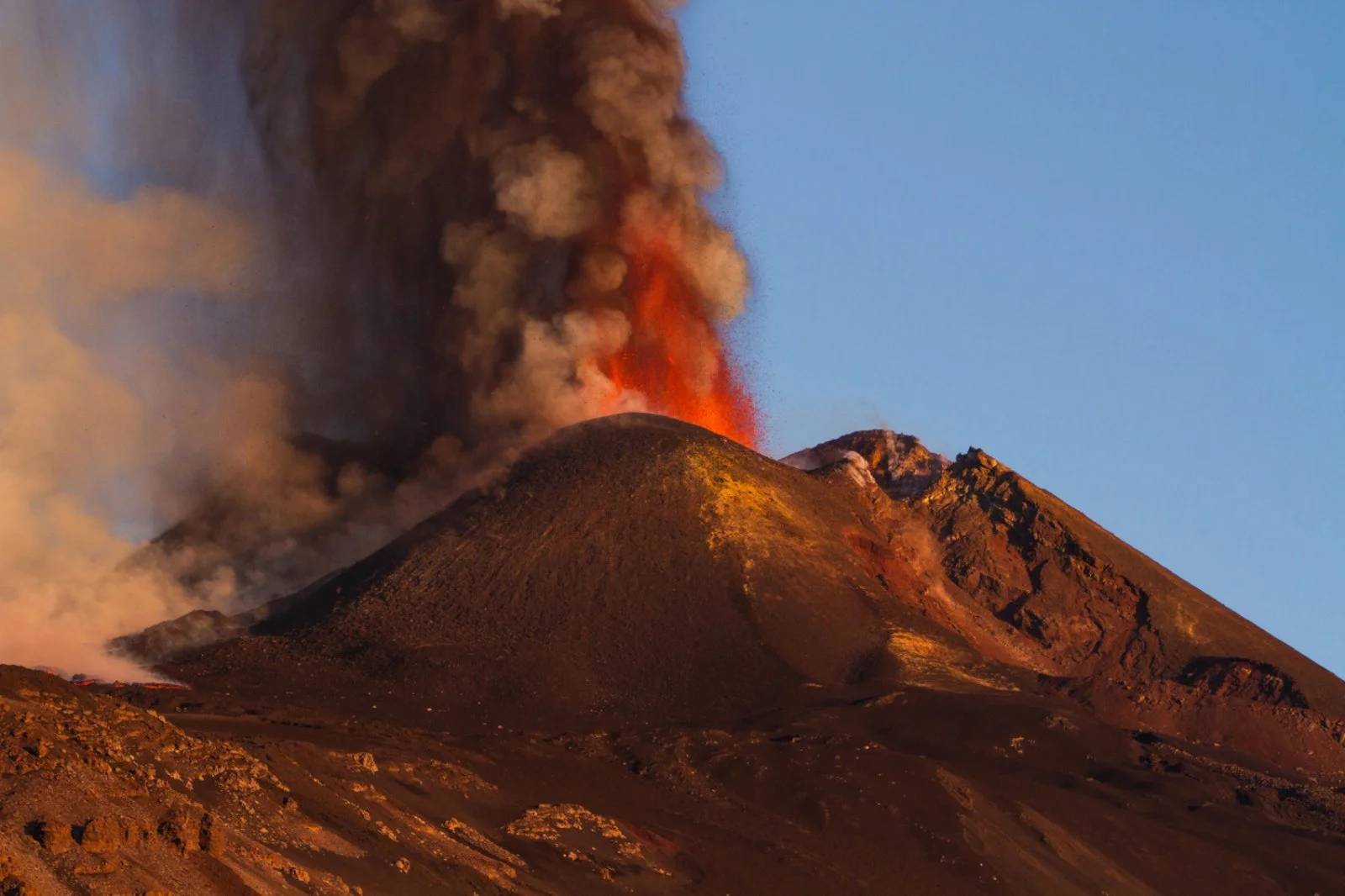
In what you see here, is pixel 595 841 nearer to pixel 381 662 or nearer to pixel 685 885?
pixel 685 885

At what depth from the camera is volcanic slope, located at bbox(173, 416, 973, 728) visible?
64500mm

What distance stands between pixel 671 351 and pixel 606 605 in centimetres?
2498

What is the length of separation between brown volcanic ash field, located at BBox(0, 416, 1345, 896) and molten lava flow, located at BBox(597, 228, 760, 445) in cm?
673

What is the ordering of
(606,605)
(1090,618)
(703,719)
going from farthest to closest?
(1090,618), (606,605), (703,719)

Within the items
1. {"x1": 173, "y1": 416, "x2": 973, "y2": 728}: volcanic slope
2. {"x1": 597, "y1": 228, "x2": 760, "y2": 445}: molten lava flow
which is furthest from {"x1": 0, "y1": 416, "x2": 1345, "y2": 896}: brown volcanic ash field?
{"x1": 597, "y1": 228, "x2": 760, "y2": 445}: molten lava flow

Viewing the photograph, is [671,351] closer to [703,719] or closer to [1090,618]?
[1090,618]

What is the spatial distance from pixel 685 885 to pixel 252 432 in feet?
176

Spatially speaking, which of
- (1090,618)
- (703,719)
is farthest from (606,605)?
(1090,618)

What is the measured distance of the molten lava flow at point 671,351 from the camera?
9194 centimetres

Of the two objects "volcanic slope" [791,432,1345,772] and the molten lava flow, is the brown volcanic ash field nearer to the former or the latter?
"volcanic slope" [791,432,1345,772]

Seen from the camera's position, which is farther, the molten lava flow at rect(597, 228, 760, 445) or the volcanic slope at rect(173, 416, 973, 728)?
the molten lava flow at rect(597, 228, 760, 445)

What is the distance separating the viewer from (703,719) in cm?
6419

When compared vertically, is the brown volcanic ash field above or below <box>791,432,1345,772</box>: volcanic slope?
below

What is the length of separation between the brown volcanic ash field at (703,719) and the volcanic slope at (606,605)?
149 mm
